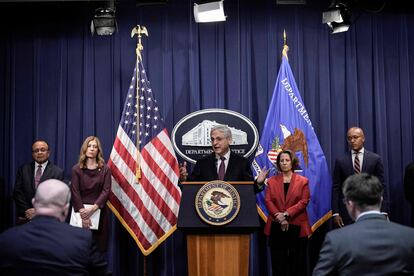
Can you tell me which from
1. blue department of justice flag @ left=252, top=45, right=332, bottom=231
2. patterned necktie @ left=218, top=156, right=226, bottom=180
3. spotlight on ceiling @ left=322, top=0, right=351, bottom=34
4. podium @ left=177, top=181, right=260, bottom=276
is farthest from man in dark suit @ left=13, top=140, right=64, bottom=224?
spotlight on ceiling @ left=322, top=0, right=351, bottom=34

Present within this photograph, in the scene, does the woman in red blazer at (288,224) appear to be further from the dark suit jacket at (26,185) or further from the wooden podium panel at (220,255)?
the dark suit jacket at (26,185)

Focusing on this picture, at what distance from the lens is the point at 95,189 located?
19.1 ft

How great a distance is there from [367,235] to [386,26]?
5212mm

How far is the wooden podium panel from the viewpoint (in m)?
4.50

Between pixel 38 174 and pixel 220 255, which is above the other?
pixel 38 174

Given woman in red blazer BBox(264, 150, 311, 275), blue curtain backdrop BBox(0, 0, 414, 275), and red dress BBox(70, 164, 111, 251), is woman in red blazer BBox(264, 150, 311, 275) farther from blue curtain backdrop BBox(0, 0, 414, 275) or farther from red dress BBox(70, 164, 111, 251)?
red dress BBox(70, 164, 111, 251)

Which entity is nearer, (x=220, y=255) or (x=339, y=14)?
(x=220, y=255)

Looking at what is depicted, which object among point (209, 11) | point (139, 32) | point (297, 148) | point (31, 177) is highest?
point (209, 11)

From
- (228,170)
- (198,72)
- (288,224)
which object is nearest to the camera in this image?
(228,170)

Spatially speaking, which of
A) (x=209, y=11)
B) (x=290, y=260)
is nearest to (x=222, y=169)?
(x=290, y=260)

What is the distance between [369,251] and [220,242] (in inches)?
87.6

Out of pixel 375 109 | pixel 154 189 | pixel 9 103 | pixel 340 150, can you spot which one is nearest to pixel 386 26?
pixel 375 109

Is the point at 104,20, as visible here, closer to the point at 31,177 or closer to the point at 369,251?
the point at 31,177

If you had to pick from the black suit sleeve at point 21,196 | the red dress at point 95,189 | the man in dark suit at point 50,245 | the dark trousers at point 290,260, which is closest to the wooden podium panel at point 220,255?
the dark trousers at point 290,260
